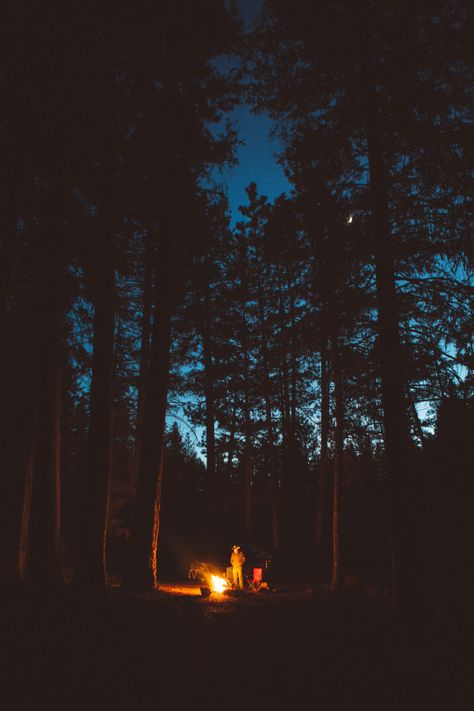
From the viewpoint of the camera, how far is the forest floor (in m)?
3.87

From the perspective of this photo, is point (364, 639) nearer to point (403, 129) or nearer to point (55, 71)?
point (403, 129)

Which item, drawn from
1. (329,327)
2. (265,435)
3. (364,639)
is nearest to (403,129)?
(329,327)

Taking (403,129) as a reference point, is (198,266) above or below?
above

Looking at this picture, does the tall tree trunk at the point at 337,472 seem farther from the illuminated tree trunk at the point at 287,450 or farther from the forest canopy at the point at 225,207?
the illuminated tree trunk at the point at 287,450

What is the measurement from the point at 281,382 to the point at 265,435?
3.29 meters

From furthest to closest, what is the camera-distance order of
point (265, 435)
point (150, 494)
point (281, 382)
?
1. point (265, 435)
2. point (281, 382)
3. point (150, 494)

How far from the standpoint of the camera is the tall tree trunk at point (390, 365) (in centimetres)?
675

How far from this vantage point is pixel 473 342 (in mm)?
7574

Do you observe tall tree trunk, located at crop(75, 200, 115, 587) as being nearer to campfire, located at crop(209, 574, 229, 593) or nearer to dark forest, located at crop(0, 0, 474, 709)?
dark forest, located at crop(0, 0, 474, 709)

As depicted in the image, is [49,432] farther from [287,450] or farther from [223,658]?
[287,450]

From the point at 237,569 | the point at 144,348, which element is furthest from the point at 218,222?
the point at 237,569

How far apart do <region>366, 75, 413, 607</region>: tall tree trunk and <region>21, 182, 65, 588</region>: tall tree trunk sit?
5.83 m

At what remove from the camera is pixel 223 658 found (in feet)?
15.7

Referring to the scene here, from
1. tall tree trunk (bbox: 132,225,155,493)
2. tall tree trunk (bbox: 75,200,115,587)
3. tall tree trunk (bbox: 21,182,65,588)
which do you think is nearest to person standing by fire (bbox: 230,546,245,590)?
tall tree trunk (bbox: 132,225,155,493)
